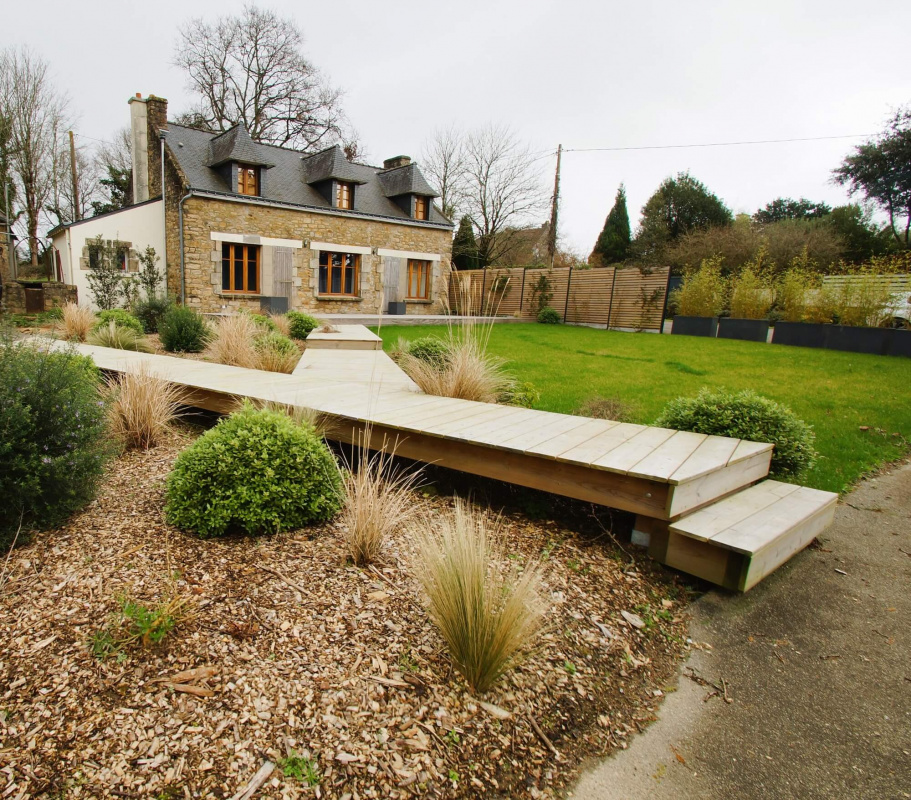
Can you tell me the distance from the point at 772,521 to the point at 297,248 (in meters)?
14.4

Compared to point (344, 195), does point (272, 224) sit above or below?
below

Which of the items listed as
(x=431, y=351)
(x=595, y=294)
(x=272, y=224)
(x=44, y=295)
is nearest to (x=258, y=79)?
(x=272, y=224)

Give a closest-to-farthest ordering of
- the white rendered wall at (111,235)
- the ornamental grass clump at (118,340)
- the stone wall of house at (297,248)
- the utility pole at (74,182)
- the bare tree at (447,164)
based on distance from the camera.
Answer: the ornamental grass clump at (118,340)
the white rendered wall at (111,235)
the stone wall of house at (297,248)
the utility pole at (74,182)
the bare tree at (447,164)

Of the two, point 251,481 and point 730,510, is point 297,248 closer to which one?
point 251,481

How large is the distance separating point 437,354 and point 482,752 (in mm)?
3839

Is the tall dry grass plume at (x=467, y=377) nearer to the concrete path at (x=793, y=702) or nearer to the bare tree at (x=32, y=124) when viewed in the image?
the concrete path at (x=793, y=702)

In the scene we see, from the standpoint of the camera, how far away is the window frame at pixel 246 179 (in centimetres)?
1359

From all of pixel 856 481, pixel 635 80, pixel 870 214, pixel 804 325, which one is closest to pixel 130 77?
pixel 635 80

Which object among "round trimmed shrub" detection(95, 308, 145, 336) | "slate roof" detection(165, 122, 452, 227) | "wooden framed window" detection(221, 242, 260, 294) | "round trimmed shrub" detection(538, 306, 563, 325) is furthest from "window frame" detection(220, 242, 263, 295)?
"round trimmed shrub" detection(538, 306, 563, 325)

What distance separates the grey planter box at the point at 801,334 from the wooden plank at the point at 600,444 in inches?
343

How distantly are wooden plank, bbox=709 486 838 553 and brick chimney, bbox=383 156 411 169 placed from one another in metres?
16.9

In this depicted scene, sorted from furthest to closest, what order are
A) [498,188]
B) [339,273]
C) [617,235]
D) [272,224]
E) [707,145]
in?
[617,235], [498,188], [707,145], [339,273], [272,224]

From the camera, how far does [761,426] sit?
2990mm

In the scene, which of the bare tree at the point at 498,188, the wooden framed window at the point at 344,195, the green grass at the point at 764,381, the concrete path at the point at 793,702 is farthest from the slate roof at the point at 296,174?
the concrete path at the point at 793,702
